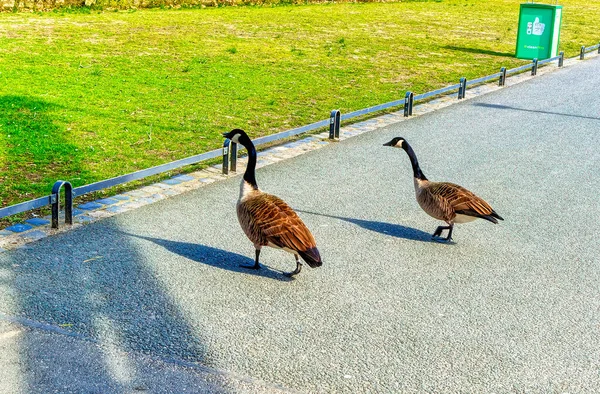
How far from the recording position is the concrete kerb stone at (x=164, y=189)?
27.2 feet

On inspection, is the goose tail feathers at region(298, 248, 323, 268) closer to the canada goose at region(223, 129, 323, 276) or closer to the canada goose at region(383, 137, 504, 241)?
the canada goose at region(223, 129, 323, 276)

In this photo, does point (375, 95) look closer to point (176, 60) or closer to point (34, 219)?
point (176, 60)

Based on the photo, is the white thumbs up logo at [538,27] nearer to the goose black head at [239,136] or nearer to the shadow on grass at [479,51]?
the shadow on grass at [479,51]

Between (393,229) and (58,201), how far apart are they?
357 centimetres

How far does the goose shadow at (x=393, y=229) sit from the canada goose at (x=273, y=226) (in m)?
1.82

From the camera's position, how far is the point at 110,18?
26562 mm

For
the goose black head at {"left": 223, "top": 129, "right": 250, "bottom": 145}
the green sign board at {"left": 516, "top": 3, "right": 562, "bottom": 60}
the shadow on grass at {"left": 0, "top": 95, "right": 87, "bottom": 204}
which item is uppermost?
the green sign board at {"left": 516, "top": 3, "right": 562, "bottom": 60}

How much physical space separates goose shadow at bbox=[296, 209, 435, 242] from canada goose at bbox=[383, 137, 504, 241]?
0.19 m

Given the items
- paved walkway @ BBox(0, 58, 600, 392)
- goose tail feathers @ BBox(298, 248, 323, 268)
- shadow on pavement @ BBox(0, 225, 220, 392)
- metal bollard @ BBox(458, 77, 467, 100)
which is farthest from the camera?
metal bollard @ BBox(458, 77, 467, 100)

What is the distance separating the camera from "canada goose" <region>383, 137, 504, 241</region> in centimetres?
833

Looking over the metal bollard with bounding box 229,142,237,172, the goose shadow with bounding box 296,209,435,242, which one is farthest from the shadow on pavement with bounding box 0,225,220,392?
the metal bollard with bounding box 229,142,237,172

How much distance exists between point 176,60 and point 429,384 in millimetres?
15627

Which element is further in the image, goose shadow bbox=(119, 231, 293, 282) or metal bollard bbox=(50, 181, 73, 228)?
metal bollard bbox=(50, 181, 73, 228)

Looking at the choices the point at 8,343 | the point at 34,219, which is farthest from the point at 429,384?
the point at 34,219
